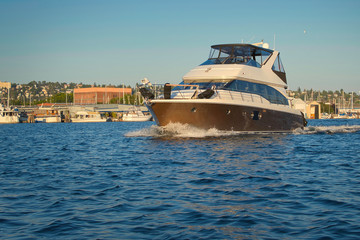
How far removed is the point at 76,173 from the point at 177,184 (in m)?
3.91

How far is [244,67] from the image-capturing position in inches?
1083

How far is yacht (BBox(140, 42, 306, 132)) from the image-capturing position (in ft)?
79.7

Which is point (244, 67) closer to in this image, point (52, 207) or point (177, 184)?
point (177, 184)

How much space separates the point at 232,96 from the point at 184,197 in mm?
16961

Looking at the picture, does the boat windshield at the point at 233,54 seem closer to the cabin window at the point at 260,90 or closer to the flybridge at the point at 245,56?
the flybridge at the point at 245,56

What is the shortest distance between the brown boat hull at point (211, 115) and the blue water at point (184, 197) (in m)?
7.60

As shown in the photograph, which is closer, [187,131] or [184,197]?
[184,197]

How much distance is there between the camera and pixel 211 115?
24.4 metres

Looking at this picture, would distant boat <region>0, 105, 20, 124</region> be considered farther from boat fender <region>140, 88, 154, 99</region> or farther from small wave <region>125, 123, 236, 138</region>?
small wave <region>125, 123, 236, 138</region>

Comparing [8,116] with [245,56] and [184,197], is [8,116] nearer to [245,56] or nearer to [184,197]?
[245,56]

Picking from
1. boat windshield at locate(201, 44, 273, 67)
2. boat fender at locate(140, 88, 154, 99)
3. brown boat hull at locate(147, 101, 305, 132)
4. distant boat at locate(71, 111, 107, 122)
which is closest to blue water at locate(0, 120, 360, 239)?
brown boat hull at locate(147, 101, 305, 132)

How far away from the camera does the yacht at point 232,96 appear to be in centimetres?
2428

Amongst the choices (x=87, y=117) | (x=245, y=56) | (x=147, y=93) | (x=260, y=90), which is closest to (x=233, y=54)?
(x=245, y=56)

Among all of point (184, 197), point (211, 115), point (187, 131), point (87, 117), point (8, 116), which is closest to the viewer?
point (184, 197)
